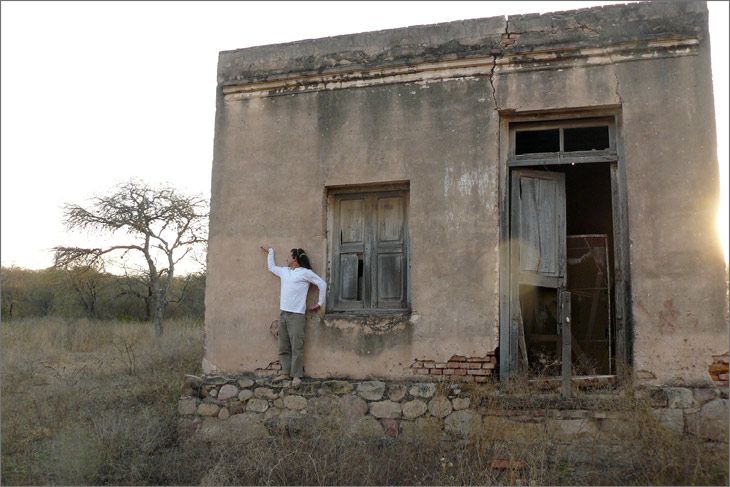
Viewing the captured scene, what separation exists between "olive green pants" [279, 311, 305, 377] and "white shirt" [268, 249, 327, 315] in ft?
Result: 0.28

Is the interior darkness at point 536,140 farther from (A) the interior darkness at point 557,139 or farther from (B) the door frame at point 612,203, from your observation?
(B) the door frame at point 612,203

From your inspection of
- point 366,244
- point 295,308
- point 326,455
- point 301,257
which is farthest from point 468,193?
point 326,455

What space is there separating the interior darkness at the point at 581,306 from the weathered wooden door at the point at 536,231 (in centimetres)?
39

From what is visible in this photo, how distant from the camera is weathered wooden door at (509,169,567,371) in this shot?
6.81 metres

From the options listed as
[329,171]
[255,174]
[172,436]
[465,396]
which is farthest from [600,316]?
[172,436]

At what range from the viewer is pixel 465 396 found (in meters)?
6.38

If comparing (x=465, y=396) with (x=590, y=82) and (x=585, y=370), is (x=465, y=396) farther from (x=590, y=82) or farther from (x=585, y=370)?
(x=590, y=82)

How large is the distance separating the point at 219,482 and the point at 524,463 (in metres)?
2.69

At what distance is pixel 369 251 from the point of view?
23.7 ft

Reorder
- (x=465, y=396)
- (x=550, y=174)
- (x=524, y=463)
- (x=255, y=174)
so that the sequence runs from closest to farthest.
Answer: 1. (x=524, y=463)
2. (x=465, y=396)
3. (x=550, y=174)
4. (x=255, y=174)

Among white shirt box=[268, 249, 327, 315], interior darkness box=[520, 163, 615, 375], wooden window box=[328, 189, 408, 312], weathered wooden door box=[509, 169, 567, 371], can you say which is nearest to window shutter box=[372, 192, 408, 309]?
wooden window box=[328, 189, 408, 312]

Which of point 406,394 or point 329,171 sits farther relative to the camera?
point 329,171

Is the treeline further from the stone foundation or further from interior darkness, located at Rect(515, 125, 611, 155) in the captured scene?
interior darkness, located at Rect(515, 125, 611, 155)

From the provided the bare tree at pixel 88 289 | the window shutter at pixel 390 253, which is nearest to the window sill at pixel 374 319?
the window shutter at pixel 390 253
